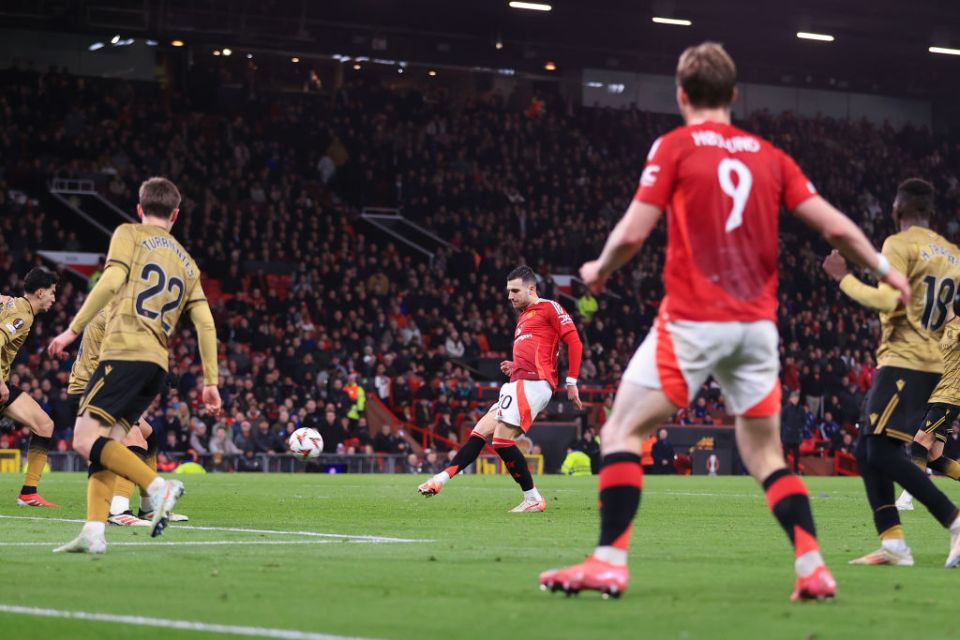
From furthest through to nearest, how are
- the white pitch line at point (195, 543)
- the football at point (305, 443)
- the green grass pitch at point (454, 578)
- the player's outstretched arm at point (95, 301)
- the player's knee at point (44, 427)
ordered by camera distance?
the football at point (305, 443) → the player's knee at point (44, 427) → the white pitch line at point (195, 543) → the player's outstretched arm at point (95, 301) → the green grass pitch at point (454, 578)

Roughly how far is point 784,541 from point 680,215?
5.11 meters

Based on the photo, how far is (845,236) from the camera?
269 inches

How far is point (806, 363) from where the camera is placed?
1594 inches

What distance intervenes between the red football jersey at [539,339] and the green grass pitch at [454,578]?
66.8 inches

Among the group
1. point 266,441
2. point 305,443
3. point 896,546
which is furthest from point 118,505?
point 266,441

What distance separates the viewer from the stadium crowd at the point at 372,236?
106 feet

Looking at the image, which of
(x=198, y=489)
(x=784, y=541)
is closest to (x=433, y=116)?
(x=198, y=489)

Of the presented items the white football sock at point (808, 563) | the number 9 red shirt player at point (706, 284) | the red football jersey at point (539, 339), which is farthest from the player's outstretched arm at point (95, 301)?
the red football jersey at point (539, 339)

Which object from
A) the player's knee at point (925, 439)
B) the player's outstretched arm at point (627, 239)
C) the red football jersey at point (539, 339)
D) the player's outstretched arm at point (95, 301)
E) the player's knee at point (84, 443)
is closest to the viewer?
the player's outstretched arm at point (627, 239)

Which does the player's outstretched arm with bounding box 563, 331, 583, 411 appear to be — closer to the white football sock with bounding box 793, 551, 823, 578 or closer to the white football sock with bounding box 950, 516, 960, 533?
the white football sock with bounding box 950, 516, 960, 533

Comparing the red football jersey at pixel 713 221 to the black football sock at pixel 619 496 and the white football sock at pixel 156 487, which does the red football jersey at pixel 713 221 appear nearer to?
the black football sock at pixel 619 496

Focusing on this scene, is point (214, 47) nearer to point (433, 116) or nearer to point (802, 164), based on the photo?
point (433, 116)

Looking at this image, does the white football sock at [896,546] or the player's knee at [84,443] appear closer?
the white football sock at [896,546]

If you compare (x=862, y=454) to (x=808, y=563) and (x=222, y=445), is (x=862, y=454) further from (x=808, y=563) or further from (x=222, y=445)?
(x=222, y=445)
